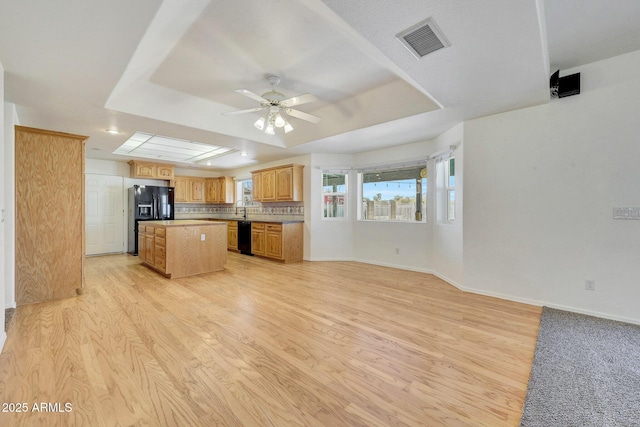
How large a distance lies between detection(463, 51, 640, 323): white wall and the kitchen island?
410 cm

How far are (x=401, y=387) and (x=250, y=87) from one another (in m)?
3.48

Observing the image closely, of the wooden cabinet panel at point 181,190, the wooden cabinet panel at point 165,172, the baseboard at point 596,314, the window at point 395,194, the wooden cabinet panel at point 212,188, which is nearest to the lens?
the baseboard at point 596,314

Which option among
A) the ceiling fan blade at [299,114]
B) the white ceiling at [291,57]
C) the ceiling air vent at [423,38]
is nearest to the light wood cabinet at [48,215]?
the white ceiling at [291,57]

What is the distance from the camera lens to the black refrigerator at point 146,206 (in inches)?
261

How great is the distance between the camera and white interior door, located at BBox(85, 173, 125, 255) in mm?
6410

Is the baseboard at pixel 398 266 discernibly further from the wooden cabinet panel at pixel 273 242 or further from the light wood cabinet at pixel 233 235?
the light wood cabinet at pixel 233 235

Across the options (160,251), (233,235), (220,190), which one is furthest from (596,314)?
(220,190)

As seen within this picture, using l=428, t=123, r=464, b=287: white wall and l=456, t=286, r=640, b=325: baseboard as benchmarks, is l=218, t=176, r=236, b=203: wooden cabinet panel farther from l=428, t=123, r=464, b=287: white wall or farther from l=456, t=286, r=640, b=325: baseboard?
l=456, t=286, r=640, b=325: baseboard

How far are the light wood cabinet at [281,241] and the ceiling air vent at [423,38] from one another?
4184 mm

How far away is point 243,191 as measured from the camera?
8.29 metres

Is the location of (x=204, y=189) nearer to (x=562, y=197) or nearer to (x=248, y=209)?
(x=248, y=209)

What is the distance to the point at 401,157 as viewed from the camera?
5.04 metres

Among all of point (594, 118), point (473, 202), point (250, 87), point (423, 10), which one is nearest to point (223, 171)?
point (250, 87)

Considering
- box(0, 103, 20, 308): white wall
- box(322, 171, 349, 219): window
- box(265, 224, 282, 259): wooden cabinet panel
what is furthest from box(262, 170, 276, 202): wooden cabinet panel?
box(0, 103, 20, 308): white wall
